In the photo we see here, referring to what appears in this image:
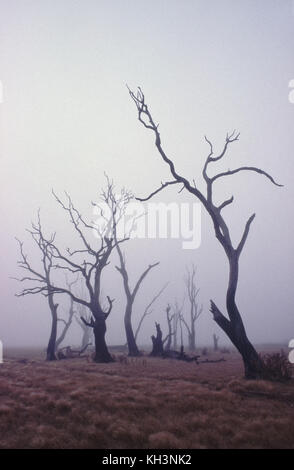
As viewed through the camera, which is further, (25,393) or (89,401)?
(25,393)

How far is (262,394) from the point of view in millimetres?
9562

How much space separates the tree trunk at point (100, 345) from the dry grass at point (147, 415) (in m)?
8.93

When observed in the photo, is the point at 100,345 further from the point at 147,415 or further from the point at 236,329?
the point at 147,415

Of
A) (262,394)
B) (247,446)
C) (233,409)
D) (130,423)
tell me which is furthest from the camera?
(262,394)

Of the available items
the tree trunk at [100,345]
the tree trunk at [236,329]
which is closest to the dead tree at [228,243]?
the tree trunk at [236,329]

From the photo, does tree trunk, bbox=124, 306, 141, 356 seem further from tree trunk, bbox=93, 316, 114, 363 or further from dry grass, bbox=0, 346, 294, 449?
dry grass, bbox=0, 346, 294, 449

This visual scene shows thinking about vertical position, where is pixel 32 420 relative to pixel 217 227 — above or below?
below

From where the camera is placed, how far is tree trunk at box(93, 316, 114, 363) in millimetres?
20491

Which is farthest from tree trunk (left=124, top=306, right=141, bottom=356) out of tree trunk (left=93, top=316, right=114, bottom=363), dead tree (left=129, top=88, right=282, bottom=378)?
dead tree (left=129, top=88, right=282, bottom=378)

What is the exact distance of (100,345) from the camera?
2067cm
